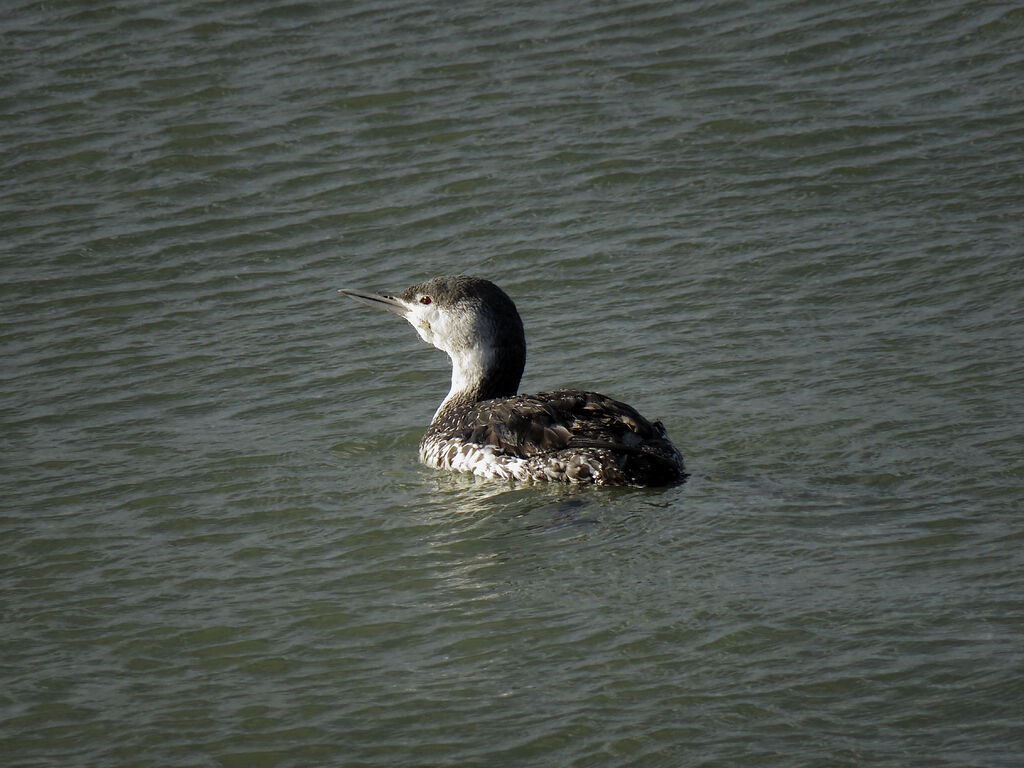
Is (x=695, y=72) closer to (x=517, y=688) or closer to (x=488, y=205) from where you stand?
(x=488, y=205)

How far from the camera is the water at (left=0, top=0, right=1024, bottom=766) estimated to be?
17.4 feet

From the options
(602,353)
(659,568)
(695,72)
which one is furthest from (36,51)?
(659,568)

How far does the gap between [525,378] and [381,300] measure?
1.09 m

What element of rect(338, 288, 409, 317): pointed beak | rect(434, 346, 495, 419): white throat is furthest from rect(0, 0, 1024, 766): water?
rect(338, 288, 409, 317): pointed beak

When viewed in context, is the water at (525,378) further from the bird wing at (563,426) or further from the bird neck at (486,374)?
the bird neck at (486,374)

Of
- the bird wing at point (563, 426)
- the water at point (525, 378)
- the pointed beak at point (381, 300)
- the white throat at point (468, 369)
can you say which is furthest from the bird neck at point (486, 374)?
the bird wing at point (563, 426)

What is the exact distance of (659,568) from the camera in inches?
244

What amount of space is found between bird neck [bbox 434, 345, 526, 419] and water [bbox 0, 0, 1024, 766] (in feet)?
1.43

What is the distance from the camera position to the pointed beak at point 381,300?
8.90 metres

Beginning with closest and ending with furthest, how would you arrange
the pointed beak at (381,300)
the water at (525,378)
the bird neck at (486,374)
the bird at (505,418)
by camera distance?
1. the water at (525,378)
2. the bird at (505,418)
3. the bird neck at (486,374)
4. the pointed beak at (381,300)

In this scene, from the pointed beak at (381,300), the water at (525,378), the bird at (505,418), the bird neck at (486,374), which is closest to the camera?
the water at (525,378)

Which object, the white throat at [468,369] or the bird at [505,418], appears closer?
the bird at [505,418]

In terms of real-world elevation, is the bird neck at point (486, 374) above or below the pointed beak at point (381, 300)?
below

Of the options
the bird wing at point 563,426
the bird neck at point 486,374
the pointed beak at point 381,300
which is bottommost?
the bird wing at point 563,426
